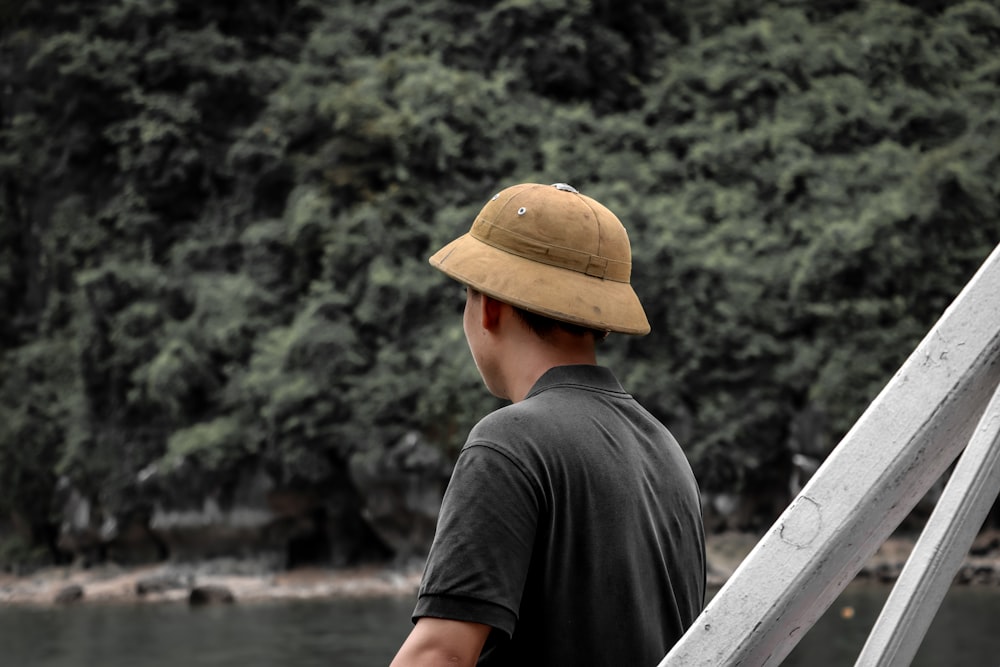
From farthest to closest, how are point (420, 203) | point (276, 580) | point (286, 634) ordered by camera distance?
point (420, 203) → point (276, 580) → point (286, 634)

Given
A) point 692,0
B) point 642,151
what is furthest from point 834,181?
point 692,0

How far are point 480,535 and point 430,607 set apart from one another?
67 mm

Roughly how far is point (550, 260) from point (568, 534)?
0.84 ft

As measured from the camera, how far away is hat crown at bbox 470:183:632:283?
1.14 m

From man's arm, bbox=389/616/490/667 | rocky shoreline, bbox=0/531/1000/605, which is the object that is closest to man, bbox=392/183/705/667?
man's arm, bbox=389/616/490/667

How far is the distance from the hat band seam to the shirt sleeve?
23 centimetres

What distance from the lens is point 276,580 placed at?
15.6 metres

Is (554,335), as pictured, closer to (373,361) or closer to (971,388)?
(971,388)

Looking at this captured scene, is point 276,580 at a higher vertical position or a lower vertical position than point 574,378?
lower

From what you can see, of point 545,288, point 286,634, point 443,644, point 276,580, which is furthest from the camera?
point 276,580

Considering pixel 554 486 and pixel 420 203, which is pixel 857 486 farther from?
pixel 420 203

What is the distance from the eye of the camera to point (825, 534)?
0.79m

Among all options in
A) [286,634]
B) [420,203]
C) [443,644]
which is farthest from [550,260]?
[420,203]

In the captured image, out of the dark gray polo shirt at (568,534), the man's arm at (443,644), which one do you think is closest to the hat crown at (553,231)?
the dark gray polo shirt at (568,534)
